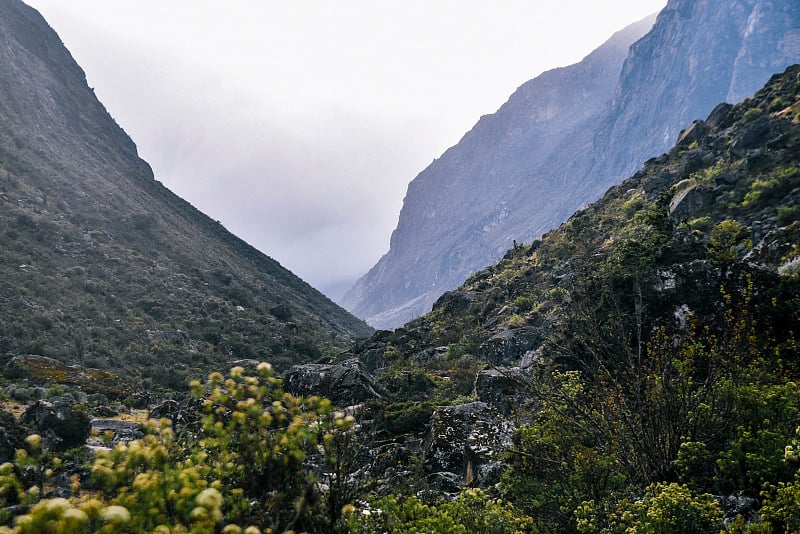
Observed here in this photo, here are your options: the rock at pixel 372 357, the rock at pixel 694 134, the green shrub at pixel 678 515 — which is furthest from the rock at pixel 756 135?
the green shrub at pixel 678 515

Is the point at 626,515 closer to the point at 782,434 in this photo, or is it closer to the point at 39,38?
the point at 782,434

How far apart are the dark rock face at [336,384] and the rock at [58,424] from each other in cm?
660

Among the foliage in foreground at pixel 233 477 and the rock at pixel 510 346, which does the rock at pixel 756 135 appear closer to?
the rock at pixel 510 346

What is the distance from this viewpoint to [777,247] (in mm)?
12680

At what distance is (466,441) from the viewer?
9.31 meters

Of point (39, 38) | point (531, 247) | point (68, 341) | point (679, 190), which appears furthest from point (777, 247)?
point (39, 38)

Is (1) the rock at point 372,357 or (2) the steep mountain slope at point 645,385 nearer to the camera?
(2) the steep mountain slope at point 645,385

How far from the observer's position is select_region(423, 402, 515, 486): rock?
859cm

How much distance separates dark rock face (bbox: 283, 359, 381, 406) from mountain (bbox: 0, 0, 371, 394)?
14.5 m

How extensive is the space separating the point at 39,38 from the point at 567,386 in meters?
86.3

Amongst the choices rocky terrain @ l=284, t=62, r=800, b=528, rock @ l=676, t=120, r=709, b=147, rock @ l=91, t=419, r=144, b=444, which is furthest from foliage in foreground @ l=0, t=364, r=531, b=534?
rock @ l=676, t=120, r=709, b=147

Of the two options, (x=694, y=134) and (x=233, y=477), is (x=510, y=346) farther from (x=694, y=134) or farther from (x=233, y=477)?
(x=694, y=134)

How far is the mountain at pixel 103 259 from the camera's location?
28312mm

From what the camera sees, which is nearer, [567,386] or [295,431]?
[295,431]
